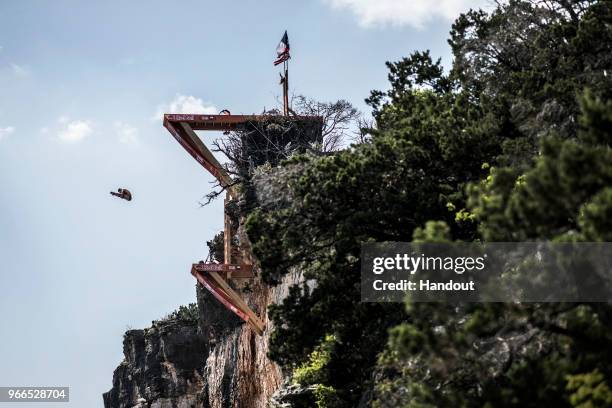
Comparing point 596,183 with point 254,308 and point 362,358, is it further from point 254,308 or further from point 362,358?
point 254,308

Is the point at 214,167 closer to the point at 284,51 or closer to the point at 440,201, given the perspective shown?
the point at 284,51

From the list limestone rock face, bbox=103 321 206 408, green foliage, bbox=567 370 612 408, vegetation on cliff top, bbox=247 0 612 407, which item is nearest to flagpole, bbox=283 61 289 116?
vegetation on cliff top, bbox=247 0 612 407

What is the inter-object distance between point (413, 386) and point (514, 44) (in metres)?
11.9

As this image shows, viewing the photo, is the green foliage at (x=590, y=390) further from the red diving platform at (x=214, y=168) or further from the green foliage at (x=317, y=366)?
the red diving platform at (x=214, y=168)

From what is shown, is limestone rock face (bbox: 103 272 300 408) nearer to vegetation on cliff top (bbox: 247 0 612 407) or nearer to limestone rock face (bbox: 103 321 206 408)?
limestone rock face (bbox: 103 321 206 408)

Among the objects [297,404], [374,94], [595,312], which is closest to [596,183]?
[595,312]

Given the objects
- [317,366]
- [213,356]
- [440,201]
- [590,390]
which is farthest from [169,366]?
[590,390]

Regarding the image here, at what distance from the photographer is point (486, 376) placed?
15.0 m
